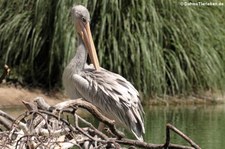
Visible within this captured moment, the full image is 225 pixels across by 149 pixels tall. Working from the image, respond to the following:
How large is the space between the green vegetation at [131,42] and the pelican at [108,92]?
8481mm

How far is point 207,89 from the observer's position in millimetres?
17547

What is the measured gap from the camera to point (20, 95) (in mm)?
16453

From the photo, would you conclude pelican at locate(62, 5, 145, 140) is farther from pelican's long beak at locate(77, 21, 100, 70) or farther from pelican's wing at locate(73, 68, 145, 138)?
pelican's long beak at locate(77, 21, 100, 70)

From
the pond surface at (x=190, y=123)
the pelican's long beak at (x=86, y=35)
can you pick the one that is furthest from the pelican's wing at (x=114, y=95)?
the pond surface at (x=190, y=123)

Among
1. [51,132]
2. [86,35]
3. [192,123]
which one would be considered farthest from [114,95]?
[192,123]

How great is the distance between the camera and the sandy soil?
52.5 feet

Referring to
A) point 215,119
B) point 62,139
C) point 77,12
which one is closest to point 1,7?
point 215,119

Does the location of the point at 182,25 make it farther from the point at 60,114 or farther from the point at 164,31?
the point at 60,114

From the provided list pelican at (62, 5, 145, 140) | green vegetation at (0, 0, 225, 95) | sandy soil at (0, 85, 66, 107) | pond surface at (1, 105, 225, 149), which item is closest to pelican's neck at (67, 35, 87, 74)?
pelican at (62, 5, 145, 140)

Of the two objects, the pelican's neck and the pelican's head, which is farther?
the pelican's head

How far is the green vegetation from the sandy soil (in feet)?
1.33

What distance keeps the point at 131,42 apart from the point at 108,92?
9.12 meters

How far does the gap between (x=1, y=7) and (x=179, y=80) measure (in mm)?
4328

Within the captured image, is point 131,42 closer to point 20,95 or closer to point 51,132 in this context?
point 20,95
